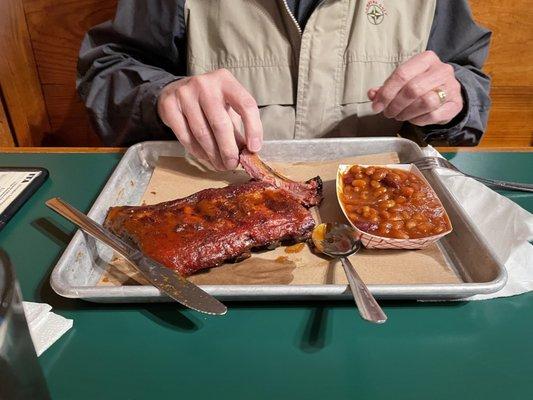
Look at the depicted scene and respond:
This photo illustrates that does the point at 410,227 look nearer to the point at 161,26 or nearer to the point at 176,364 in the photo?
the point at 176,364

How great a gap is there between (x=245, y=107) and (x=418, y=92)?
53 centimetres

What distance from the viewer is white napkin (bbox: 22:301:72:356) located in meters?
0.85

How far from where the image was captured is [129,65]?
1648 mm

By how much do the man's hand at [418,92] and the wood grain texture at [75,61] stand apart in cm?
111

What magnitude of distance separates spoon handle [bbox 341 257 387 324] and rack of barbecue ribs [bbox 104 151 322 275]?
22cm

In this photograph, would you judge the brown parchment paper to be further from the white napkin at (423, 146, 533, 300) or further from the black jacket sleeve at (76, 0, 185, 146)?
the black jacket sleeve at (76, 0, 185, 146)

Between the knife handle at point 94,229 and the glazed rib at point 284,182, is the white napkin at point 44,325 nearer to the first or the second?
the knife handle at point 94,229

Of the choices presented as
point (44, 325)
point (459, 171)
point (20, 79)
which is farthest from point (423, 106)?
point (20, 79)

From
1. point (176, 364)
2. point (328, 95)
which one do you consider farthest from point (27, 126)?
point (176, 364)

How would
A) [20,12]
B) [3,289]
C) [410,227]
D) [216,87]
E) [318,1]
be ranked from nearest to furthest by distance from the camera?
[3,289] → [410,227] → [216,87] → [318,1] → [20,12]

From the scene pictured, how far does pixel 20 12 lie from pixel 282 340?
2.29 metres

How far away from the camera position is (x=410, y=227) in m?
1.09

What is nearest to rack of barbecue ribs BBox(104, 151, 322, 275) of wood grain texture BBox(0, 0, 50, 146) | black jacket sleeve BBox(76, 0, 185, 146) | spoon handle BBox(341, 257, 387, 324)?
spoon handle BBox(341, 257, 387, 324)

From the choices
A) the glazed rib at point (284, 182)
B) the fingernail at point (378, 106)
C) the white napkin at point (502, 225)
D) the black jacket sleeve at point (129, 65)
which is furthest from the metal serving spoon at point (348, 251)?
the black jacket sleeve at point (129, 65)
